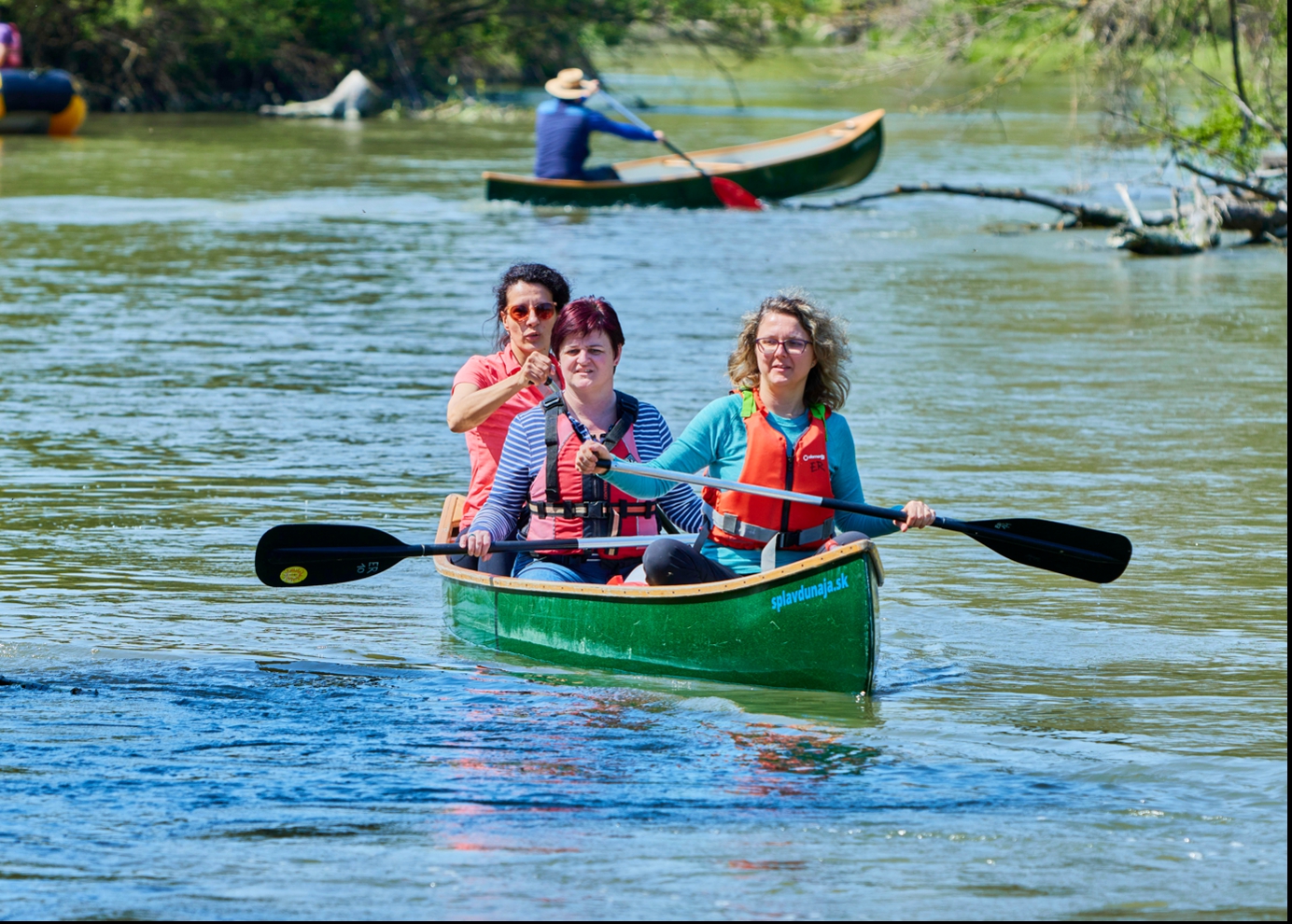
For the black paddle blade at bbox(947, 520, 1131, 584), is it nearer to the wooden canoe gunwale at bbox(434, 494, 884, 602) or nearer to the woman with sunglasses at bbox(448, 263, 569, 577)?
the wooden canoe gunwale at bbox(434, 494, 884, 602)

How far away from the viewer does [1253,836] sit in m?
3.92

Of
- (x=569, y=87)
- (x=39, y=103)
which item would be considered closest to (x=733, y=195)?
(x=569, y=87)

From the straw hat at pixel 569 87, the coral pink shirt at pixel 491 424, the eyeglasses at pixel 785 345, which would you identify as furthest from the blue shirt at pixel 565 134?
the eyeglasses at pixel 785 345

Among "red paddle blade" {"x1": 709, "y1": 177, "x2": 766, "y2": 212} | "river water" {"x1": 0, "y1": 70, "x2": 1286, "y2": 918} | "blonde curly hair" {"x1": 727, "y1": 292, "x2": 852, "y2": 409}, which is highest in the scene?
"red paddle blade" {"x1": 709, "y1": 177, "x2": 766, "y2": 212}

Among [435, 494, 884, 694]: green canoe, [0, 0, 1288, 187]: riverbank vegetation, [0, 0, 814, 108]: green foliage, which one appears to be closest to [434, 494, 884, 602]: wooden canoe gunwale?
[435, 494, 884, 694]: green canoe

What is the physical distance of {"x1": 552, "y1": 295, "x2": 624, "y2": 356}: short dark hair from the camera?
5.12m

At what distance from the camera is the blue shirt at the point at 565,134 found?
723 inches

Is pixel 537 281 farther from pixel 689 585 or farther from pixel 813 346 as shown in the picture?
pixel 689 585

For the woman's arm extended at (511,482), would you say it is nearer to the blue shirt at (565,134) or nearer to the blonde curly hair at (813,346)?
the blonde curly hair at (813,346)

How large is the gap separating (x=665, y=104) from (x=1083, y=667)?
29500 mm

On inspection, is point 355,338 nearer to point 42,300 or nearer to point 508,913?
point 42,300

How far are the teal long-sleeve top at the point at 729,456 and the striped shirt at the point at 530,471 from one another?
0.56ft

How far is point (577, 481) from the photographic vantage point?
5348 millimetres

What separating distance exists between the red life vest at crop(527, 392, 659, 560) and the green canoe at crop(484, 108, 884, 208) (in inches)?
526
